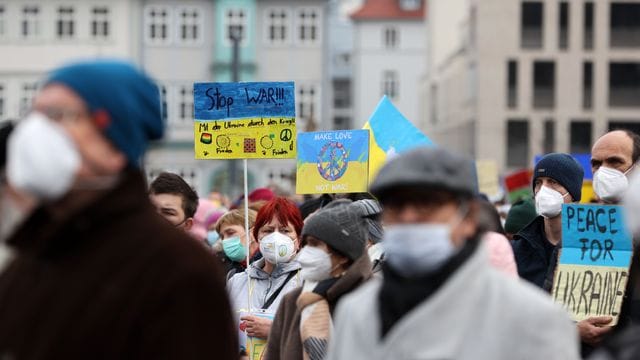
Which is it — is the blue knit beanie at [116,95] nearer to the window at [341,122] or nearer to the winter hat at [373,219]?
the winter hat at [373,219]

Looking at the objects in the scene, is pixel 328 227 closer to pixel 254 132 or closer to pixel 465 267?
pixel 465 267

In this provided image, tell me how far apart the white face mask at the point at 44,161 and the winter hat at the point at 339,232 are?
2.64 meters

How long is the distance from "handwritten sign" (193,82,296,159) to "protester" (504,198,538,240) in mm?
1643

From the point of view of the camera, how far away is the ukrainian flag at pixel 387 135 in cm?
1127

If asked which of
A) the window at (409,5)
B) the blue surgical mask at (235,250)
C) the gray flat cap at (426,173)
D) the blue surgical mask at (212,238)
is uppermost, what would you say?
the window at (409,5)

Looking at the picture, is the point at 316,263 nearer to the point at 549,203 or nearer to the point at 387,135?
the point at 549,203

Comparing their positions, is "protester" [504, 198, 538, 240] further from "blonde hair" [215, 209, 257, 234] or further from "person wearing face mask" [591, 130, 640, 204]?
"blonde hair" [215, 209, 257, 234]

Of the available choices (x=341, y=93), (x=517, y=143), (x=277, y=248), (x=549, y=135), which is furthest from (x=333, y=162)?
(x=341, y=93)

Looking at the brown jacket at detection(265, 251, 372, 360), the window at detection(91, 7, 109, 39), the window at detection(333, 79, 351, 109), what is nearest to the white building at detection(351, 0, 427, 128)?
the window at detection(333, 79, 351, 109)

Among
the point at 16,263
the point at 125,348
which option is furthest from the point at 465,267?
the point at 16,263

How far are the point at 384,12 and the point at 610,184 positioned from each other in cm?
9511

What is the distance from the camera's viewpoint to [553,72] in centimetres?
7575

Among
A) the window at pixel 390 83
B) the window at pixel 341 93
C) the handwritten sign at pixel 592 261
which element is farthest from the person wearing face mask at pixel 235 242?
the window at pixel 341 93

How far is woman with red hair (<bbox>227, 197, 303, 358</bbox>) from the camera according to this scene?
8.58 m
